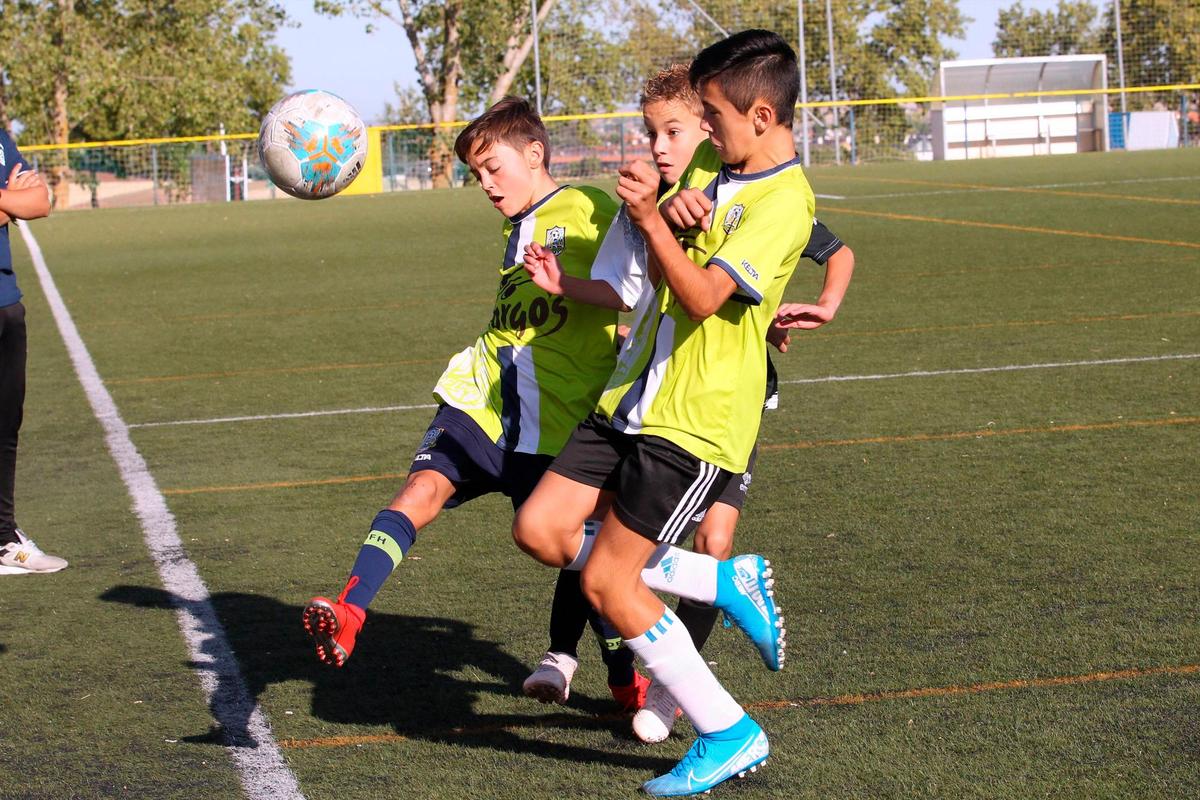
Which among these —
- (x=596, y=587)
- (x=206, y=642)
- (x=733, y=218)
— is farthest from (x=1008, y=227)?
(x=596, y=587)

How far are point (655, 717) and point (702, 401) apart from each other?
37.4 inches

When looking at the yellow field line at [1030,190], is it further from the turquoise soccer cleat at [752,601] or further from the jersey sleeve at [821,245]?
the turquoise soccer cleat at [752,601]

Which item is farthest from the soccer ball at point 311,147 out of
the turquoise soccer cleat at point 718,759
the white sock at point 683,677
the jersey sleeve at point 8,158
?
the turquoise soccer cleat at point 718,759

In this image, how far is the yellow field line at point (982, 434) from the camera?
7.71m

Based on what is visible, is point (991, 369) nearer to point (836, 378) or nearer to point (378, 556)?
point (836, 378)

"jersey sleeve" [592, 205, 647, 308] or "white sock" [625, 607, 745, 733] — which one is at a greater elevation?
"jersey sleeve" [592, 205, 647, 308]

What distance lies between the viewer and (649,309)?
3736mm

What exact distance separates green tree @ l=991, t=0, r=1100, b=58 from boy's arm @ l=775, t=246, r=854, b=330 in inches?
2804

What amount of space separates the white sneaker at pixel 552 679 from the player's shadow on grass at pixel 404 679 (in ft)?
0.28

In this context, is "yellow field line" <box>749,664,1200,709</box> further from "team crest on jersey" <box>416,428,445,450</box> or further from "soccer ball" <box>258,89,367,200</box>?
"soccer ball" <box>258,89,367,200</box>

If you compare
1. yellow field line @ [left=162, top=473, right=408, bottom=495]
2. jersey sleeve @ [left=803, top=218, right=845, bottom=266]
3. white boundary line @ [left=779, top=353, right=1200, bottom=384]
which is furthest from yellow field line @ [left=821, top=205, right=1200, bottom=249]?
jersey sleeve @ [left=803, top=218, right=845, bottom=266]

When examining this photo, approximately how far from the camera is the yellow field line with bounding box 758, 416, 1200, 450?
7.71m

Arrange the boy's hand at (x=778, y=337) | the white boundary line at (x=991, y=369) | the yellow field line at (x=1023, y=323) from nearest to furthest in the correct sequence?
1. the boy's hand at (x=778, y=337)
2. the white boundary line at (x=991, y=369)
3. the yellow field line at (x=1023, y=323)

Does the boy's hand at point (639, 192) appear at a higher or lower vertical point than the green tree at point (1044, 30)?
lower
